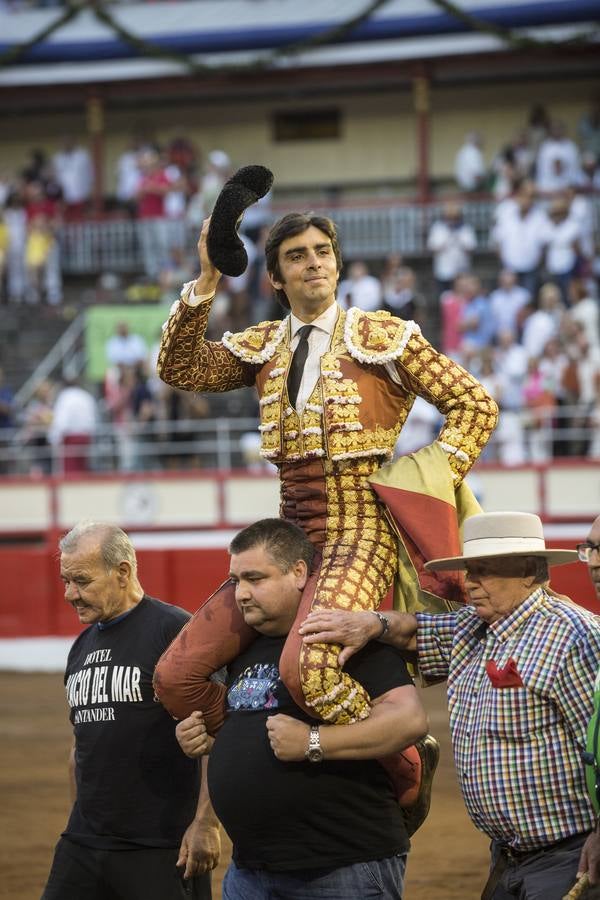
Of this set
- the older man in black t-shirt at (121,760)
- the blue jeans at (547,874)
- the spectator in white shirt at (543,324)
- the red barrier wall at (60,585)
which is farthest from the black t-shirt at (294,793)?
the spectator in white shirt at (543,324)

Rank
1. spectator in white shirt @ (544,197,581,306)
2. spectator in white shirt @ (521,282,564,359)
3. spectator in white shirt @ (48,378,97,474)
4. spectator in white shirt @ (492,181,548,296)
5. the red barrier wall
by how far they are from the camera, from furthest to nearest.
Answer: spectator in white shirt @ (492,181,548,296) → spectator in white shirt @ (544,197,581,306) → spectator in white shirt @ (48,378,97,474) → spectator in white shirt @ (521,282,564,359) → the red barrier wall

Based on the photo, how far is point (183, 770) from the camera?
421 centimetres

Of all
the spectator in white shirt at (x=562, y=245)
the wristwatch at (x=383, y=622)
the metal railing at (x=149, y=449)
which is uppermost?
the spectator in white shirt at (x=562, y=245)

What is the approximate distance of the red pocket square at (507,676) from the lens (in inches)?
134

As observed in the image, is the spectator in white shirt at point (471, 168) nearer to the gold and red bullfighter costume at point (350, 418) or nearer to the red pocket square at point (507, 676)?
the gold and red bullfighter costume at point (350, 418)

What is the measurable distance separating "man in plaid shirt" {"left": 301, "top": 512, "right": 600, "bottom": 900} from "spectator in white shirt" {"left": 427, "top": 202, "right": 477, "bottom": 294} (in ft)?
42.2

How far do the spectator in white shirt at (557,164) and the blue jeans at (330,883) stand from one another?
44.2 feet

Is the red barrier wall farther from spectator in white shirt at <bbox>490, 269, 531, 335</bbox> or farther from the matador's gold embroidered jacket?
the matador's gold embroidered jacket

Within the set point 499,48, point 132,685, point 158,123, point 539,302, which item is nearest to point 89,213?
point 158,123

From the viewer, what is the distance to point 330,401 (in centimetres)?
389

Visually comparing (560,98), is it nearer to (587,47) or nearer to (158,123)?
(587,47)

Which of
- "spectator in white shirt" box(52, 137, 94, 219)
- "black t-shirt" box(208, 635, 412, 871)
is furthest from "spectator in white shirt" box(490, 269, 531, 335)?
"black t-shirt" box(208, 635, 412, 871)

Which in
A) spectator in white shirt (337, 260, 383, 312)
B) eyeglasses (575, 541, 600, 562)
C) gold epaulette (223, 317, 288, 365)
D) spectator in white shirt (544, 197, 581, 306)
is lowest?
eyeglasses (575, 541, 600, 562)

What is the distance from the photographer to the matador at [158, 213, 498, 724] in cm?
388
